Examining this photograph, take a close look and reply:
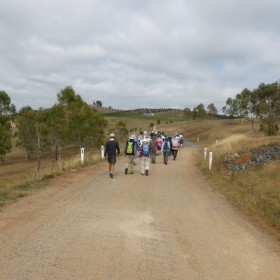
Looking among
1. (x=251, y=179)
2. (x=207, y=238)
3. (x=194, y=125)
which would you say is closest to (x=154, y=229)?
(x=207, y=238)

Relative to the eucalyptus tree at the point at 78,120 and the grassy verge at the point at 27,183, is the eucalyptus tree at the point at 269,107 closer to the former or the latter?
the eucalyptus tree at the point at 78,120

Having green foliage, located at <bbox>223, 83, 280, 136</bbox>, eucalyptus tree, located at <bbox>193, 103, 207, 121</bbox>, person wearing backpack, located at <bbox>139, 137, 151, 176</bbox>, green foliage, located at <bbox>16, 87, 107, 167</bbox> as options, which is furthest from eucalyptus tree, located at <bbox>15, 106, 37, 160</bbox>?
eucalyptus tree, located at <bbox>193, 103, 207, 121</bbox>

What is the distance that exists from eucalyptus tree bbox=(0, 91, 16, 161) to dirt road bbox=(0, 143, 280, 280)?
3377cm

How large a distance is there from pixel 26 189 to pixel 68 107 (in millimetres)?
31816

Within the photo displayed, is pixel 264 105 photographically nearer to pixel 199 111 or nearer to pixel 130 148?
pixel 130 148

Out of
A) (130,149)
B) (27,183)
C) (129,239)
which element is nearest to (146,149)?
(130,149)

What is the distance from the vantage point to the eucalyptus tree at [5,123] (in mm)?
43938

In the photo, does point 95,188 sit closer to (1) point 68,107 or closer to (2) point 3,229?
(2) point 3,229

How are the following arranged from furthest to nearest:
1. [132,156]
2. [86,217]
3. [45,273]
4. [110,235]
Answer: [132,156] → [86,217] → [110,235] → [45,273]

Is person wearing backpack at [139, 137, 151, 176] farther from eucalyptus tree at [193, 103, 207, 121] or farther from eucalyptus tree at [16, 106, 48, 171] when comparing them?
eucalyptus tree at [193, 103, 207, 121]

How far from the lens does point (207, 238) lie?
7.80m

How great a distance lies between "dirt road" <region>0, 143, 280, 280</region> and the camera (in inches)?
225

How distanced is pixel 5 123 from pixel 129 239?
43.2 meters

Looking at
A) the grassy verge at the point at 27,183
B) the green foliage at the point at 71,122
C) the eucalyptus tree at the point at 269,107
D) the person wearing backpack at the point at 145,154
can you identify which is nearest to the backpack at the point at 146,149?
the person wearing backpack at the point at 145,154
